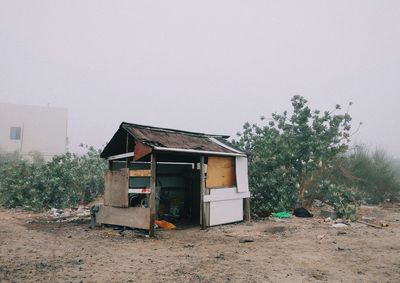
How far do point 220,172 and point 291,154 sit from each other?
17.6 feet

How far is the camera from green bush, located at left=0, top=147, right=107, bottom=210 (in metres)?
15.6

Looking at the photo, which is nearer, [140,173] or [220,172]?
[140,173]

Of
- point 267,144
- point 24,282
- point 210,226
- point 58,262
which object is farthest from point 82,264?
point 267,144

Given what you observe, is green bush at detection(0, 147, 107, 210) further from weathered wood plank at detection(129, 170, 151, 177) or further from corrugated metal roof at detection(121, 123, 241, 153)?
corrugated metal roof at detection(121, 123, 241, 153)

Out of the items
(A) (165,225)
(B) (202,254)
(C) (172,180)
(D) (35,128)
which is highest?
(D) (35,128)

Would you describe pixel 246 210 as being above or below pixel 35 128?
below

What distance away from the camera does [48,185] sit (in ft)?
51.5

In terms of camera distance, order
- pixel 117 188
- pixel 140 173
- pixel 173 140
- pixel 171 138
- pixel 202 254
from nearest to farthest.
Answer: pixel 202 254
pixel 140 173
pixel 117 188
pixel 173 140
pixel 171 138

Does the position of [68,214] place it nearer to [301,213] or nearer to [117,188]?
[117,188]

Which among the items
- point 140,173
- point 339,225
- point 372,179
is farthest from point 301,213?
point 372,179

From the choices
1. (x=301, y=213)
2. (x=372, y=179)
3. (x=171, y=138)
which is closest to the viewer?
(x=171, y=138)

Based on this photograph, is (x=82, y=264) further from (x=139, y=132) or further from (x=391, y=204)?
(x=391, y=204)

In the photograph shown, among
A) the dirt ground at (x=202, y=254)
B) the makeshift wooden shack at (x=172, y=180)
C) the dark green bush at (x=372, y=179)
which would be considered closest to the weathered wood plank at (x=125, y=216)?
the makeshift wooden shack at (x=172, y=180)

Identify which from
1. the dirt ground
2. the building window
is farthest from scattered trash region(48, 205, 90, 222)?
the building window
